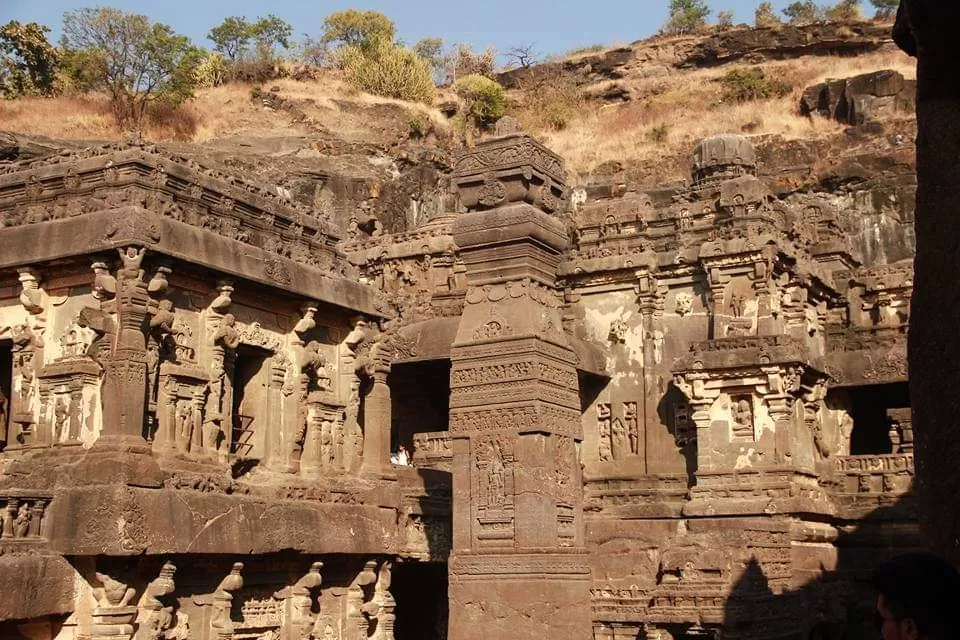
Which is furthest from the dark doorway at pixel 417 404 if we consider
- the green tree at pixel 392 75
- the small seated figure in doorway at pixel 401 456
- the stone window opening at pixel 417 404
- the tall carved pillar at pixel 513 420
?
the green tree at pixel 392 75

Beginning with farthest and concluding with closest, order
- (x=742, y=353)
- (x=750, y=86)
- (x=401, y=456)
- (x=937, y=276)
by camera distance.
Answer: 1. (x=750, y=86)
2. (x=401, y=456)
3. (x=742, y=353)
4. (x=937, y=276)

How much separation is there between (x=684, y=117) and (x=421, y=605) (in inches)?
1379

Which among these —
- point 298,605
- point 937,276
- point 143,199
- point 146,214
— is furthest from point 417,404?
point 937,276

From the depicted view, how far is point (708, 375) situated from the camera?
18.7 meters

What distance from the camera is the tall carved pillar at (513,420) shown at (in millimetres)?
9453

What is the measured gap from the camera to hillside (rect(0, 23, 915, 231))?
30641 mm

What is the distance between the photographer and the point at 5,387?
14539mm

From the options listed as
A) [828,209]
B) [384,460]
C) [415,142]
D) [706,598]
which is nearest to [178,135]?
[415,142]

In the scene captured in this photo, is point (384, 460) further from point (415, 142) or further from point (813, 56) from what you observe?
point (813, 56)

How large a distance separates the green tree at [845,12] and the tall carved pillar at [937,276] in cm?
5318

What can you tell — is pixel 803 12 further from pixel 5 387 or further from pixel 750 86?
pixel 5 387

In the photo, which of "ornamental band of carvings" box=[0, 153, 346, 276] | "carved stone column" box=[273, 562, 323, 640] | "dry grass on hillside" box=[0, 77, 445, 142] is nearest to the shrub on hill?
"dry grass on hillside" box=[0, 77, 445, 142]

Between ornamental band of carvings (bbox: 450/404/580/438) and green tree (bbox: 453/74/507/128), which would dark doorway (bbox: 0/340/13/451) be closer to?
ornamental band of carvings (bbox: 450/404/580/438)

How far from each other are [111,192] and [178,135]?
2955 cm
